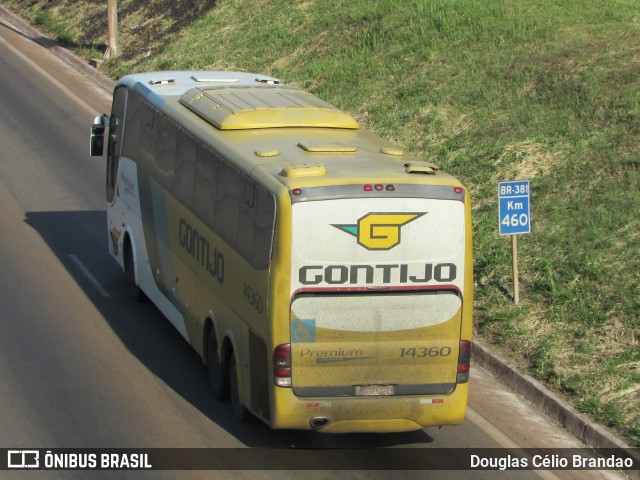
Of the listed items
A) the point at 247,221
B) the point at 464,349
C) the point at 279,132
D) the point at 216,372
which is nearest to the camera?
the point at 464,349

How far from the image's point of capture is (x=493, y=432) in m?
12.7

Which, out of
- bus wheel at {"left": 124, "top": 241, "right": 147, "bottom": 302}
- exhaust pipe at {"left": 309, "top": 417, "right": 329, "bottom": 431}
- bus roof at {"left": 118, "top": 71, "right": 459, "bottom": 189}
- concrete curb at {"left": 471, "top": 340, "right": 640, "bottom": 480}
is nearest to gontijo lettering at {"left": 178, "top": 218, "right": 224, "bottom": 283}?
bus roof at {"left": 118, "top": 71, "right": 459, "bottom": 189}

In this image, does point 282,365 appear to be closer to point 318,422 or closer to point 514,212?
point 318,422

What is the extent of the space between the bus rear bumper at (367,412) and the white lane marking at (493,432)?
0.98 metres

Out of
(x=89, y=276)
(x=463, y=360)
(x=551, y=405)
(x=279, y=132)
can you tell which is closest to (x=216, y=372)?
(x=279, y=132)

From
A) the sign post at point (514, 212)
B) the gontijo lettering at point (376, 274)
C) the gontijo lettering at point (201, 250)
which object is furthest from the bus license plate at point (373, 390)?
the sign post at point (514, 212)

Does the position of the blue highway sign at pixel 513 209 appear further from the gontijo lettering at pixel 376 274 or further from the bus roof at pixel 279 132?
the gontijo lettering at pixel 376 274

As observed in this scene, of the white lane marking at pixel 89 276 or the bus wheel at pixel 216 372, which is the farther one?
the white lane marking at pixel 89 276

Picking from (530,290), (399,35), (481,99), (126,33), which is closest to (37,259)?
(530,290)

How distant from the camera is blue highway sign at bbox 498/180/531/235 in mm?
15461

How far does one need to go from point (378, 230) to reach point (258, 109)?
10.2 feet

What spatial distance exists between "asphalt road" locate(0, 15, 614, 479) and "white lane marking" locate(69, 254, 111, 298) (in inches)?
1.0

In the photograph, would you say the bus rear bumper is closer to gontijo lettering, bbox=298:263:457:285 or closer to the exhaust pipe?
the exhaust pipe

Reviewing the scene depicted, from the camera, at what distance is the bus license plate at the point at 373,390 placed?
11352 mm
